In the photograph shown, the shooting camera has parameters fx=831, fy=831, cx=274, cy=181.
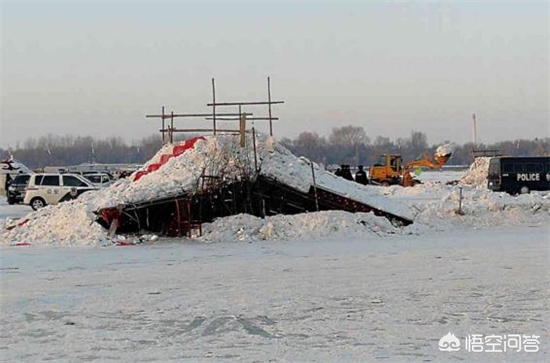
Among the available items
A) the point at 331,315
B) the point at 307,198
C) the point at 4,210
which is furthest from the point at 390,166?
the point at 331,315

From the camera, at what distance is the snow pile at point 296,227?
21.9m

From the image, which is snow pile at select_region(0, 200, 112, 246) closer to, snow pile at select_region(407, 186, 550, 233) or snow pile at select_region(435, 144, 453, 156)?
snow pile at select_region(407, 186, 550, 233)

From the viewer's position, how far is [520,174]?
4616 centimetres

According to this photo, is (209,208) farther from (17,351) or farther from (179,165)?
(17,351)

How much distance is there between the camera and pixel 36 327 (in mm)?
10352

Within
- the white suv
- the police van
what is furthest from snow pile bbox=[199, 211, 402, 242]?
the police van

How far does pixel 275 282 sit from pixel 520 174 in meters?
34.9

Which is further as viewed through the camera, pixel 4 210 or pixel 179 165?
pixel 4 210

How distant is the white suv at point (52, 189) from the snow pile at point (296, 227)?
50.0 ft

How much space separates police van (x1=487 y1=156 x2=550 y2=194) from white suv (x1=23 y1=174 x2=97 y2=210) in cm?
2276

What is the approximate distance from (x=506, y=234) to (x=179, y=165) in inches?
369

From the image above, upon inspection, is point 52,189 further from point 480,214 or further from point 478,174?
point 478,174

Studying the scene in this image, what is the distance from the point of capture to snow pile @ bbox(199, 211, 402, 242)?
21.9m

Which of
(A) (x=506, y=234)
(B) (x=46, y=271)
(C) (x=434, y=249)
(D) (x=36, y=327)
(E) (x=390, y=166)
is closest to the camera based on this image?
(D) (x=36, y=327)
